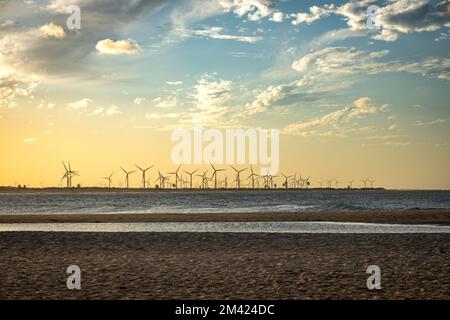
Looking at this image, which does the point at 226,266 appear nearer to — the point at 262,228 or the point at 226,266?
the point at 226,266

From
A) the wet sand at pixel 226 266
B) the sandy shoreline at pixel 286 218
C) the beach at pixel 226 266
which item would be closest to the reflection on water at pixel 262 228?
the beach at pixel 226 266

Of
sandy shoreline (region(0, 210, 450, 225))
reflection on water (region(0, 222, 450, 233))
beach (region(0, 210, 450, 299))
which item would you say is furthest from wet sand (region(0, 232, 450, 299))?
sandy shoreline (region(0, 210, 450, 225))

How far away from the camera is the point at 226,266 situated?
71.1 feet

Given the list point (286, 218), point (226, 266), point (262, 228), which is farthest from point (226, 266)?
point (286, 218)

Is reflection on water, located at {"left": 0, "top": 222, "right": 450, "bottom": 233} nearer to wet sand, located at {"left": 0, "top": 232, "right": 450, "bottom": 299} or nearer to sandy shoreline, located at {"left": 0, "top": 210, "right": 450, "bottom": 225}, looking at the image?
wet sand, located at {"left": 0, "top": 232, "right": 450, "bottom": 299}

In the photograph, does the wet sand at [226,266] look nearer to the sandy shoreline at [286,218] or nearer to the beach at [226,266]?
the beach at [226,266]

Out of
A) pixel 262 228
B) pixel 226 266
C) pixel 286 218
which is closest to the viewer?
pixel 226 266

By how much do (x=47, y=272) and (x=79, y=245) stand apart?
9.94 meters

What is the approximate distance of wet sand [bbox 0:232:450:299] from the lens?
16300 mm
